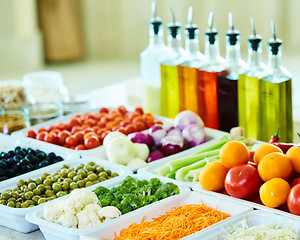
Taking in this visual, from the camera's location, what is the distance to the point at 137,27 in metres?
7.25

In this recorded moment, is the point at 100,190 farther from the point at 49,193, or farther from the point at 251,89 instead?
the point at 251,89

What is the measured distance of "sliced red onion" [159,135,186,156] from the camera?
2396 mm

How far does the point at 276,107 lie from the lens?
7.79 feet

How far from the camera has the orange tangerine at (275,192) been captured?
178 centimetres

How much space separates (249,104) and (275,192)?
2.42ft

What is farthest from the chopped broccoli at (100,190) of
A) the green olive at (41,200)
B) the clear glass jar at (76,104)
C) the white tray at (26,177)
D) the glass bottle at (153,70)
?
the clear glass jar at (76,104)

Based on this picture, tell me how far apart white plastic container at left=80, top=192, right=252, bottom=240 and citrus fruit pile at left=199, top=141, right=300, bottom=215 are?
0.04 meters

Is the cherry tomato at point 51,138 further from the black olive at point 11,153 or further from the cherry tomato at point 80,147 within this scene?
the black olive at point 11,153

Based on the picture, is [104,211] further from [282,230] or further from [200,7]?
[200,7]

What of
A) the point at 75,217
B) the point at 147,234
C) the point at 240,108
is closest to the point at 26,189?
the point at 75,217

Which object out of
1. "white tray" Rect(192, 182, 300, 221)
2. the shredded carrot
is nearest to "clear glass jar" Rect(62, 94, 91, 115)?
"white tray" Rect(192, 182, 300, 221)

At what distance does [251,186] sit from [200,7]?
516 centimetres

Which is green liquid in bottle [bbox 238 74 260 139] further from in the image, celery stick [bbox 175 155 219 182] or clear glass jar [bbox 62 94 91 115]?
clear glass jar [bbox 62 94 91 115]

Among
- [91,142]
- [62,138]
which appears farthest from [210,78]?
[62,138]
